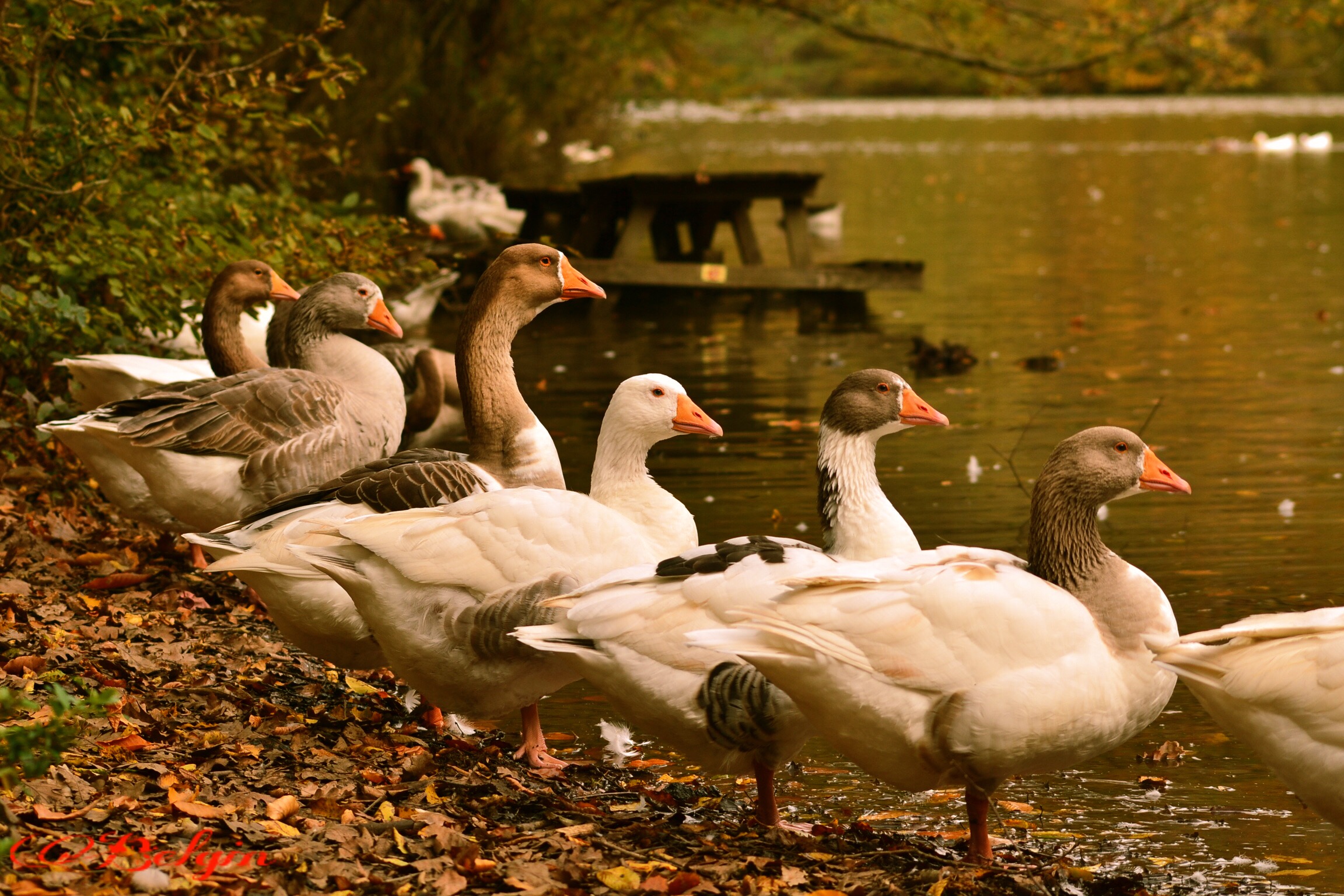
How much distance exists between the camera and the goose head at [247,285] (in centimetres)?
767

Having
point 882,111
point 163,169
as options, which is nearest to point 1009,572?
point 163,169

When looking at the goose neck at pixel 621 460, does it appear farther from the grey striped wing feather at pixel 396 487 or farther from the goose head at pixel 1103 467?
the goose head at pixel 1103 467

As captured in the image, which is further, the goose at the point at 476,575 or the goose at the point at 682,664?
the goose at the point at 476,575

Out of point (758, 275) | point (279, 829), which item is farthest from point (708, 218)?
point (279, 829)

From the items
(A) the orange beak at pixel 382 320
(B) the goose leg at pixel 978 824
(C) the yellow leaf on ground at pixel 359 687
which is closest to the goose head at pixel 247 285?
(A) the orange beak at pixel 382 320

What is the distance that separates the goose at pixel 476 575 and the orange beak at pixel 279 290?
3.07 m

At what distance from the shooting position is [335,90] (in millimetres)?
7945

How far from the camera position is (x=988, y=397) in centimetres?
1218

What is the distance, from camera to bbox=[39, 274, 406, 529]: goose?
6492 millimetres

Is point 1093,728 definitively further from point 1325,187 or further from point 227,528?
point 1325,187

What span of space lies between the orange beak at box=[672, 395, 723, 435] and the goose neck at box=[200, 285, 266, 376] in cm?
309

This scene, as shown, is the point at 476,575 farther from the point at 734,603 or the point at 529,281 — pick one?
the point at 529,281

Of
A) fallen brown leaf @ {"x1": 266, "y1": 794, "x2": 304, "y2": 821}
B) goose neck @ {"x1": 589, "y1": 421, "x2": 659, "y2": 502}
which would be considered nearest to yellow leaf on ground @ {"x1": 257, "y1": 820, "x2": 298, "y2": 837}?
fallen brown leaf @ {"x1": 266, "y1": 794, "x2": 304, "y2": 821}

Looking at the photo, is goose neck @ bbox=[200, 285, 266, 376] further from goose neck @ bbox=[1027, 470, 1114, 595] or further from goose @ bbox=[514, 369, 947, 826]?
goose neck @ bbox=[1027, 470, 1114, 595]
